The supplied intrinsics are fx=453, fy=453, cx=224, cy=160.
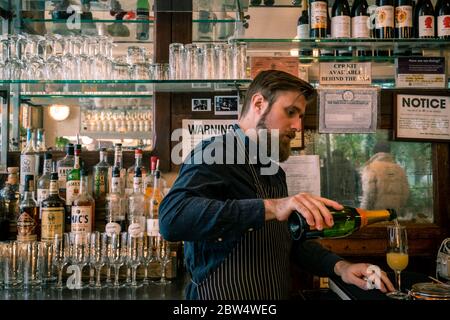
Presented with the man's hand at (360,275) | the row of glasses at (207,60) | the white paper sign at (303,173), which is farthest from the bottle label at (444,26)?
the man's hand at (360,275)

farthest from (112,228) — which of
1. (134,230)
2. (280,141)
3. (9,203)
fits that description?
(280,141)

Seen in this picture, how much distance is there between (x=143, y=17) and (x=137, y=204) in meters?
0.97

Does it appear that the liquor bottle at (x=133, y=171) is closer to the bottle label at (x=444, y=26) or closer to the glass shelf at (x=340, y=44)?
the glass shelf at (x=340, y=44)

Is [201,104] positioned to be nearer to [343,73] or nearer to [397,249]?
[343,73]

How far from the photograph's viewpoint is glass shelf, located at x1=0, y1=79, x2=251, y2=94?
6.94 ft

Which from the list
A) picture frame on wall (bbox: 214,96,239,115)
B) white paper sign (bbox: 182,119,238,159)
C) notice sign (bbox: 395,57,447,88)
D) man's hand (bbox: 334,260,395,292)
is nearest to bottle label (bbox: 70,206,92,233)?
white paper sign (bbox: 182,119,238,159)

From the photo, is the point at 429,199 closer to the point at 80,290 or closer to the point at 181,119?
the point at 181,119

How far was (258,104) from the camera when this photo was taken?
A: 164 cm

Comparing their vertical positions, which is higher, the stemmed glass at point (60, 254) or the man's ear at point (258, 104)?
the man's ear at point (258, 104)

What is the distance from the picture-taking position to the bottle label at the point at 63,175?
2.15m

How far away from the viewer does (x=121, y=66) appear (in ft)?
7.07

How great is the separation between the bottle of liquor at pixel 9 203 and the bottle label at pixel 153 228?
67cm
